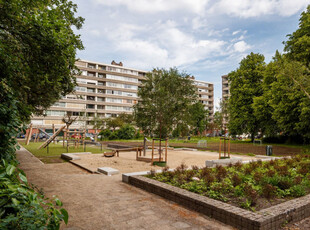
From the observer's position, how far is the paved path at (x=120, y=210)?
4074 mm

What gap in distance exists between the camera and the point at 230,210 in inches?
165

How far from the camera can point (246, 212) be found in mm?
4109

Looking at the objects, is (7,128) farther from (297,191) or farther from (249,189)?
(297,191)

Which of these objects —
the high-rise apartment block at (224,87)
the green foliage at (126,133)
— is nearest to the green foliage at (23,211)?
the green foliage at (126,133)

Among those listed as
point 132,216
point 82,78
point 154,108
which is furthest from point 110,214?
point 82,78

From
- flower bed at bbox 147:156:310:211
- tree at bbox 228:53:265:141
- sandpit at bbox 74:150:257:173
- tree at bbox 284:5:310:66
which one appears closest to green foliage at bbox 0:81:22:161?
flower bed at bbox 147:156:310:211

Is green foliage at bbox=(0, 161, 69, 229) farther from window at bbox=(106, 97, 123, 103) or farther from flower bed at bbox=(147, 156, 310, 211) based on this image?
window at bbox=(106, 97, 123, 103)

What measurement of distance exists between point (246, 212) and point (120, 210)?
2.63m

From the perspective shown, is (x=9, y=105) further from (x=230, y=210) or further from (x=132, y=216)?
(x=230, y=210)

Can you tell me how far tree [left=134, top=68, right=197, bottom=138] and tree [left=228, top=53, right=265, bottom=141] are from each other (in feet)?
38.0

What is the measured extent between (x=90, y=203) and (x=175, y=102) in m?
19.7

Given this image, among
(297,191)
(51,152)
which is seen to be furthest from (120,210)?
(51,152)

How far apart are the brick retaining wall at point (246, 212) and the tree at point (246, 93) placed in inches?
1329

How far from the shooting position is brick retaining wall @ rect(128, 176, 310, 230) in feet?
12.5
